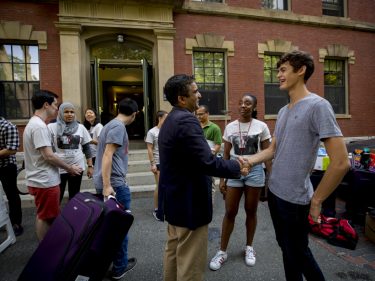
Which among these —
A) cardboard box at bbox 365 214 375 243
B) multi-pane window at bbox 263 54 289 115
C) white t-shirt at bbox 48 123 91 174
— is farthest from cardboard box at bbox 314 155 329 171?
multi-pane window at bbox 263 54 289 115

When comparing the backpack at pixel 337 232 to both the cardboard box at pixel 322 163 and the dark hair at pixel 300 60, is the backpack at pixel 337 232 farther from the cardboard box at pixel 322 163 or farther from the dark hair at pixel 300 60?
the dark hair at pixel 300 60

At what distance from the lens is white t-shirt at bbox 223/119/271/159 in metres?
3.14

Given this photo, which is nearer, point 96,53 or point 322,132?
point 322,132

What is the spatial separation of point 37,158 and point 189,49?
6.43 m

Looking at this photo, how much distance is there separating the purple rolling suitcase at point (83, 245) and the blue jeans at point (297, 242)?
1207mm

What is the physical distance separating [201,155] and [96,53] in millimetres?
7618

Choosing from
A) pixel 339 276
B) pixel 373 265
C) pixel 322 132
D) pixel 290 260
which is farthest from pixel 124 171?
pixel 373 265

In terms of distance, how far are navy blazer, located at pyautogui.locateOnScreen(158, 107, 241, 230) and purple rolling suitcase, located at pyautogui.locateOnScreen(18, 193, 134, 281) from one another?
14.6 inches

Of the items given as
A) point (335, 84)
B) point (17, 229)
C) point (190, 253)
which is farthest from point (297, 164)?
point (335, 84)

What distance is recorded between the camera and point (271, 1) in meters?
9.42

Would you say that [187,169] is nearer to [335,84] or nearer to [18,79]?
[18,79]

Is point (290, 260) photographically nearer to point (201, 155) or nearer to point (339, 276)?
point (201, 155)

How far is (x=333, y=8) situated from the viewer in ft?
33.7

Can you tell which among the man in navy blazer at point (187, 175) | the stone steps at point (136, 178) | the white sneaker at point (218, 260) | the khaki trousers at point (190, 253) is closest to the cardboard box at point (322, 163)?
the white sneaker at point (218, 260)
